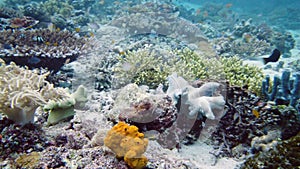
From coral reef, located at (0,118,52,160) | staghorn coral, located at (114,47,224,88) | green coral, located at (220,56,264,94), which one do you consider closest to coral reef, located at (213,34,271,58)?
green coral, located at (220,56,264,94)

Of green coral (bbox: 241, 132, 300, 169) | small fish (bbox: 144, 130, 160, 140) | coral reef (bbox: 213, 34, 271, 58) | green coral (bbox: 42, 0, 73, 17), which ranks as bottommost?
small fish (bbox: 144, 130, 160, 140)

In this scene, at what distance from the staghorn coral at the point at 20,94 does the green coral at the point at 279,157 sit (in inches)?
105

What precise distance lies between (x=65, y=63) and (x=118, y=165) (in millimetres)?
4261

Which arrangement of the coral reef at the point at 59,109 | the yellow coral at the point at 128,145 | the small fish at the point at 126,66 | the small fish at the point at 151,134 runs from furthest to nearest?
the small fish at the point at 126,66
the small fish at the point at 151,134
the coral reef at the point at 59,109
the yellow coral at the point at 128,145

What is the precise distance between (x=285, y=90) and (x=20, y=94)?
4.32 m

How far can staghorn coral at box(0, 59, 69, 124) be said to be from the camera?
105 inches

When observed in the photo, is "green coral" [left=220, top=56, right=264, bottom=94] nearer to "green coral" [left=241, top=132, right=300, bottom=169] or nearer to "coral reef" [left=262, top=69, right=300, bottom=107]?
"coral reef" [left=262, top=69, right=300, bottom=107]

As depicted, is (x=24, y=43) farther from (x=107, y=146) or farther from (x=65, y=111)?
(x=107, y=146)

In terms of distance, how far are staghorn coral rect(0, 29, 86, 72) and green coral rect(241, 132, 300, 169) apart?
488cm

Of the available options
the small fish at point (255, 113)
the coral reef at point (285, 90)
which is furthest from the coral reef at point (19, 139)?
the coral reef at point (285, 90)

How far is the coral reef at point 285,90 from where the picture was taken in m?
4.03

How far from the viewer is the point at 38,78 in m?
2.99

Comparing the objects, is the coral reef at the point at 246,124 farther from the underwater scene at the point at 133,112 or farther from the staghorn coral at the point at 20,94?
the staghorn coral at the point at 20,94

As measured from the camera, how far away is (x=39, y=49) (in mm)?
5688
